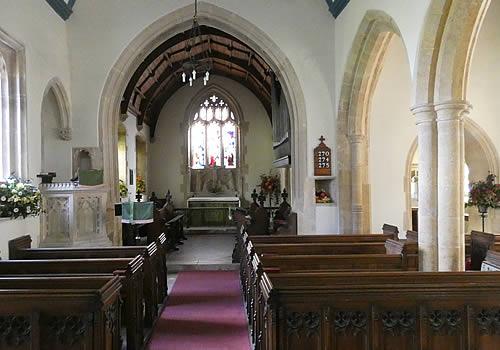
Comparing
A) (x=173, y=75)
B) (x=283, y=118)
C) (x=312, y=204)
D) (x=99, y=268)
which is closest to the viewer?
(x=99, y=268)

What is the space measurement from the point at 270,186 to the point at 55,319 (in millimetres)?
11608

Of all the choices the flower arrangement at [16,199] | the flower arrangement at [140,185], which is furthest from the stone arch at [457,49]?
the flower arrangement at [140,185]

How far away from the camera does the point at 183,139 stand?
15156mm

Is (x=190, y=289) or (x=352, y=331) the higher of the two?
(x=352, y=331)

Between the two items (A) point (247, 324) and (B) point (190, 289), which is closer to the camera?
(A) point (247, 324)

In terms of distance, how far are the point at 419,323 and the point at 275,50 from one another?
20.5ft

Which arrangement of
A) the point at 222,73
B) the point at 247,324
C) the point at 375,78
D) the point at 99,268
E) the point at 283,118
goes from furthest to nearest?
the point at 222,73 → the point at 283,118 → the point at 375,78 → the point at 247,324 → the point at 99,268

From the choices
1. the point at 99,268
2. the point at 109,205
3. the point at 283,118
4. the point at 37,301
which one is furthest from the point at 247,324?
the point at 283,118

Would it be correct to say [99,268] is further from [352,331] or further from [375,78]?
[375,78]

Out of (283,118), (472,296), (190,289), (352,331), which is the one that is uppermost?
→ (283,118)

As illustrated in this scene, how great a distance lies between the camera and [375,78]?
7.58 metres

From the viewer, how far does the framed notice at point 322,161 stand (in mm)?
8133

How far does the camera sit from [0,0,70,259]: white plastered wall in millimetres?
5996

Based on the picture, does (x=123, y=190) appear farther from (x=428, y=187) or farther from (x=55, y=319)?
(x=55, y=319)
